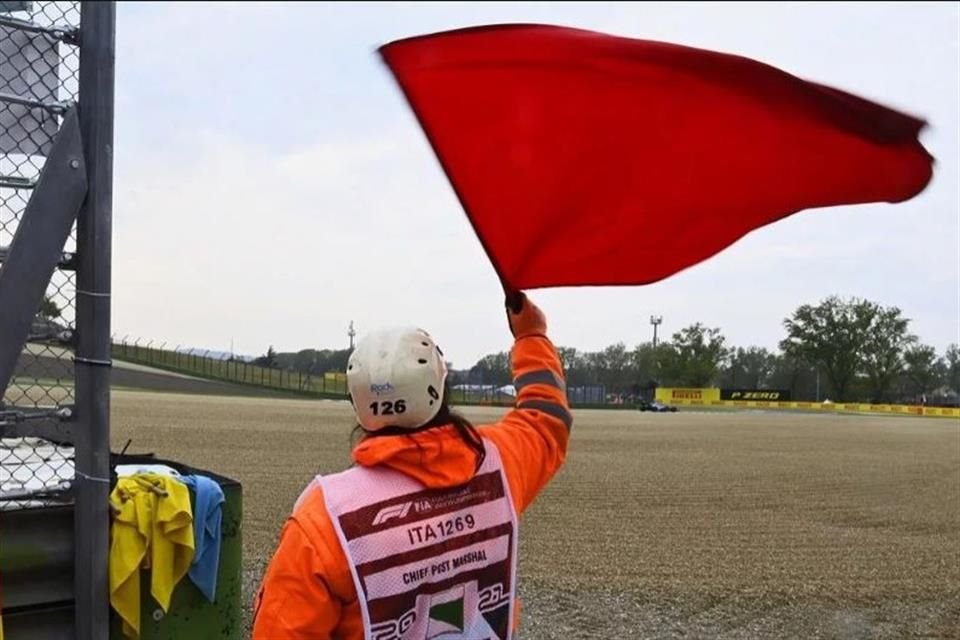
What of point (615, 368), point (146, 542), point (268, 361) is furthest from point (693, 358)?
point (146, 542)

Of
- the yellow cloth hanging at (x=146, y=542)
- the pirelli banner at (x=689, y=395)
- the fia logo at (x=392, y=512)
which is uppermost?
the fia logo at (x=392, y=512)

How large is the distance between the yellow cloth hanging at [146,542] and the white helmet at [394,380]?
1.38m

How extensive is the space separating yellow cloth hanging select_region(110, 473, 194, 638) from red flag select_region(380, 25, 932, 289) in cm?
147

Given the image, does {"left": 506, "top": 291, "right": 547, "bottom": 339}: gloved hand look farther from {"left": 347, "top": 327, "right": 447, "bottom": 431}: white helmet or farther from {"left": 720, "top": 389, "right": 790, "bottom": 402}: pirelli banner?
{"left": 720, "top": 389, "right": 790, "bottom": 402}: pirelli banner

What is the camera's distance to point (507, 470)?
8.14 ft

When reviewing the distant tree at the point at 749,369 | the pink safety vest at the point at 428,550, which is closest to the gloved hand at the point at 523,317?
the pink safety vest at the point at 428,550

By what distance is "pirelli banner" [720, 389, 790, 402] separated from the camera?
93.6 metres

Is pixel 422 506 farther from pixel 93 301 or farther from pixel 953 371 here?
pixel 953 371

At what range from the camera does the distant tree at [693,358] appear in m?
102

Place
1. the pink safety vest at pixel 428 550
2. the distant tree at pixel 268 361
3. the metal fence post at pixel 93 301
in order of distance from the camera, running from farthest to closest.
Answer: the distant tree at pixel 268 361
the metal fence post at pixel 93 301
the pink safety vest at pixel 428 550

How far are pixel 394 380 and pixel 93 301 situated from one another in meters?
1.39

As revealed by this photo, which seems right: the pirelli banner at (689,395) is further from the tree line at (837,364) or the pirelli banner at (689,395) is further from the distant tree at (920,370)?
the distant tree at (920,370)

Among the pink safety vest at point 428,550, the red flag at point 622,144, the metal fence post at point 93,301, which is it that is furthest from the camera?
the metal fence post at point 93,301

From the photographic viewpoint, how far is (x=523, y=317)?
2.81 m
